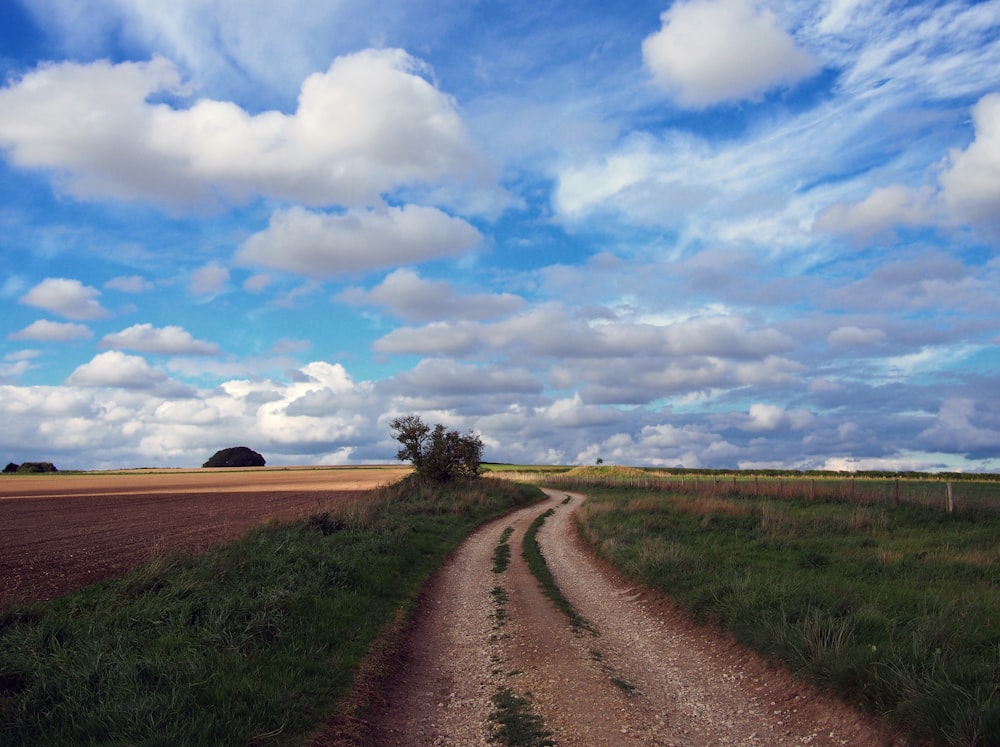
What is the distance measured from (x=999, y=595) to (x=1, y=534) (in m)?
33.0

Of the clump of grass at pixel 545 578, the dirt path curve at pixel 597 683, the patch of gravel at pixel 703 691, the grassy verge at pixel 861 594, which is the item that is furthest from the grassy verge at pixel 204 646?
the grassy verge at pixel 861 594

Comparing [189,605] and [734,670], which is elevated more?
[189,605]

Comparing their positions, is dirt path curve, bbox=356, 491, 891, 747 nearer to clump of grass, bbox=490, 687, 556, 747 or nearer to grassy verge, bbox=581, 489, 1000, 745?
clump of grass, bbox=490, 687, 556, 747

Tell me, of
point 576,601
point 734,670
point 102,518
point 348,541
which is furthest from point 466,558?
point 102,518

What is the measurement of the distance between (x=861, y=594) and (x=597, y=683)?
6177 millimetres

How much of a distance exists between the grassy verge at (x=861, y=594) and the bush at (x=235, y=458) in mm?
158086

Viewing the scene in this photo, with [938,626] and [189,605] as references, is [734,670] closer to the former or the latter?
[938,626]

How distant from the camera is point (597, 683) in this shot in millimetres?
8648

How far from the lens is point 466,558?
20719 mm

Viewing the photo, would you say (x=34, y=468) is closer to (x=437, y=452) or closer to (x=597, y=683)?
(x=437, y=452)

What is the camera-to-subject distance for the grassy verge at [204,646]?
6691 millimetres

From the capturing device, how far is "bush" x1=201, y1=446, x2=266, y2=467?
162 metres

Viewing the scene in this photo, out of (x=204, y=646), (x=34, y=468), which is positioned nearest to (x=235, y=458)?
(x=34, y=468)

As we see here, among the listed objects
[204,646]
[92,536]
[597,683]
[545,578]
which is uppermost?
[204,646]
